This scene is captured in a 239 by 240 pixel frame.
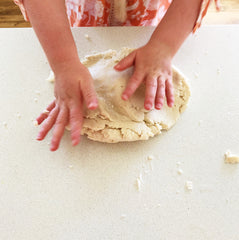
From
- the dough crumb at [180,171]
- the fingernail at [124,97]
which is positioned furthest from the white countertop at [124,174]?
the fingernail at [124,97]

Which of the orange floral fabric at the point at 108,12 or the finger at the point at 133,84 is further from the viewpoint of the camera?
the orange floral fabric at the point at 108,12

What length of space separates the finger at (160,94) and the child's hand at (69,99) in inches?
5.4

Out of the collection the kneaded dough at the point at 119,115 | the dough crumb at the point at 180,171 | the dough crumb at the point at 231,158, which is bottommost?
the dough crumb at the point at 180,171

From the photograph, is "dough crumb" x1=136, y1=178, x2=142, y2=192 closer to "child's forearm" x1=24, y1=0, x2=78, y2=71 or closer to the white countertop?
the white countertop

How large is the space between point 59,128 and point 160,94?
23cm

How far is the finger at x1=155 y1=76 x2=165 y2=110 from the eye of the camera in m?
0.55

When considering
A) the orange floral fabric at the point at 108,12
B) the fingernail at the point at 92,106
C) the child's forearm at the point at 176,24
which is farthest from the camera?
the orange floral fabric at the point at 108,12

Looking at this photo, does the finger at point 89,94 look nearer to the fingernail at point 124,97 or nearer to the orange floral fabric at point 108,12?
the fingernail at point 124,97

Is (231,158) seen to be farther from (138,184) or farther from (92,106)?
(92,106)

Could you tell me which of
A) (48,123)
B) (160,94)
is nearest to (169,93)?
(160,94)

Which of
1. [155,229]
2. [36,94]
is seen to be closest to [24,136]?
[36,94]

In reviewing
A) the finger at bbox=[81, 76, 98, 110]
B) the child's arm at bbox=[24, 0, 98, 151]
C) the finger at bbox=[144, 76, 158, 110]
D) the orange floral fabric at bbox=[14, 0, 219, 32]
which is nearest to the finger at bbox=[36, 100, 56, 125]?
the child's arm at bbox=[24, 0, 98, 151]

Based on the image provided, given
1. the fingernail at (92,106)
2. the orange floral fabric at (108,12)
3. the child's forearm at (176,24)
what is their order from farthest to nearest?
the orange floral fabric at (108,12) < the child's forearm at (176,24) < the fingernail at (92,106)

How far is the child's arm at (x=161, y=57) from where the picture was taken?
22.0 inches
